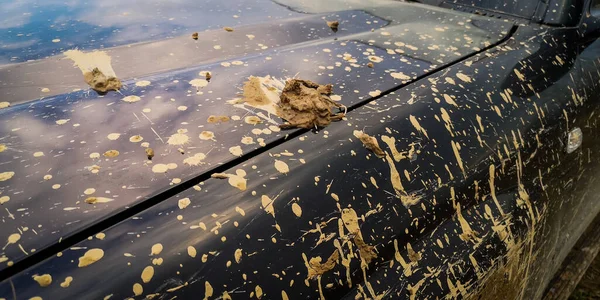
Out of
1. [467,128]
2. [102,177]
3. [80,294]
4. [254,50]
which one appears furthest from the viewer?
[254,50]

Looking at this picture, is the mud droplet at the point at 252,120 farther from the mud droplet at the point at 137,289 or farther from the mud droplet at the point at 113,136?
the mud droplet at the point at 137,289

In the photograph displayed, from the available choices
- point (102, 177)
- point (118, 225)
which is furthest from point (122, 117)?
point (118, 225)

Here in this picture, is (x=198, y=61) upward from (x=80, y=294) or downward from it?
upward

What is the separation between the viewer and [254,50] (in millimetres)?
1243

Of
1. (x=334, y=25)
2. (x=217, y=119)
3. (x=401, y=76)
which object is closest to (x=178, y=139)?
(x=217, y=119)

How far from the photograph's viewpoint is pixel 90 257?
61cm

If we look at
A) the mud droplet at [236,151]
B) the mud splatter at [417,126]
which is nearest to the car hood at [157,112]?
the mud droplet at [236,151]

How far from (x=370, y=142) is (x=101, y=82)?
2.09 feet

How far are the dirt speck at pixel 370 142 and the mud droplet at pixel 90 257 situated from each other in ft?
1.81

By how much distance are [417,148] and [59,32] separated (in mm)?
1167

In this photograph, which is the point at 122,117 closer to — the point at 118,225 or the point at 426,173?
the point at 118,225

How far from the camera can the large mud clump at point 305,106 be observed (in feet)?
3.01

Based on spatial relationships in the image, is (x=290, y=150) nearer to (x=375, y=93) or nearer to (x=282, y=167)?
(x=282, y=167)

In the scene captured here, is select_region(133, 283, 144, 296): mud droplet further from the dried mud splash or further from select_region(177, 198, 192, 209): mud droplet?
the dried mud splash
